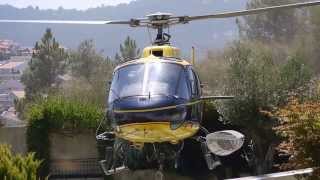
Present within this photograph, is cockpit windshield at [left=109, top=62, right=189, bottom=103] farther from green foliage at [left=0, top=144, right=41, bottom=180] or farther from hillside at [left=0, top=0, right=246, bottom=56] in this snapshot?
hillside at [left=0, top=0, right=246, bottom=56]

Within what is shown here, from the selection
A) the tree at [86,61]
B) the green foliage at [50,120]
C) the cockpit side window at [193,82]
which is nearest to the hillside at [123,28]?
the tree at [86,61]

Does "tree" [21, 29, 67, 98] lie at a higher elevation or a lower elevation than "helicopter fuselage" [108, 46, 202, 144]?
lower

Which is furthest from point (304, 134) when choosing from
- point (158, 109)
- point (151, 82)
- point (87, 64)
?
point (87, 64)

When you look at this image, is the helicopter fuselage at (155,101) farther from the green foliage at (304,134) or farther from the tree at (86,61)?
the tree at (86,61)

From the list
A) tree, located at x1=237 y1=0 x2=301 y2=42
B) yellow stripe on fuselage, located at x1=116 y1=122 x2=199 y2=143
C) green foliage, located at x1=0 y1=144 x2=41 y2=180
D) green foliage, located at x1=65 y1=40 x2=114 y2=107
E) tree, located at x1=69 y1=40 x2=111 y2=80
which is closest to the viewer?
green foliage, located at x1=0 y1=144 x2=41 y2=180

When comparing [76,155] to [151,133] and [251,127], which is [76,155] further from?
[151,133]

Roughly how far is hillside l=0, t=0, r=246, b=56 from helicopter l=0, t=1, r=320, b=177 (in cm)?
9433

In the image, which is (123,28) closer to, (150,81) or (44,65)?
(44,65)

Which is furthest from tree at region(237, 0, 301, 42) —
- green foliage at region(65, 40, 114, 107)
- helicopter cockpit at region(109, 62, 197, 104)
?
helicopter cockpit at region(109, 62, 197, 104)

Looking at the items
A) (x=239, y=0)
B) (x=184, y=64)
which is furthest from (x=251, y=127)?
(x=239, y=0)

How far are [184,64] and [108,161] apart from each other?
99.8 inches

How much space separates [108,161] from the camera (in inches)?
462

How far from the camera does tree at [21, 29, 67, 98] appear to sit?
43206mm

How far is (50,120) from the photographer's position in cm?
1484
